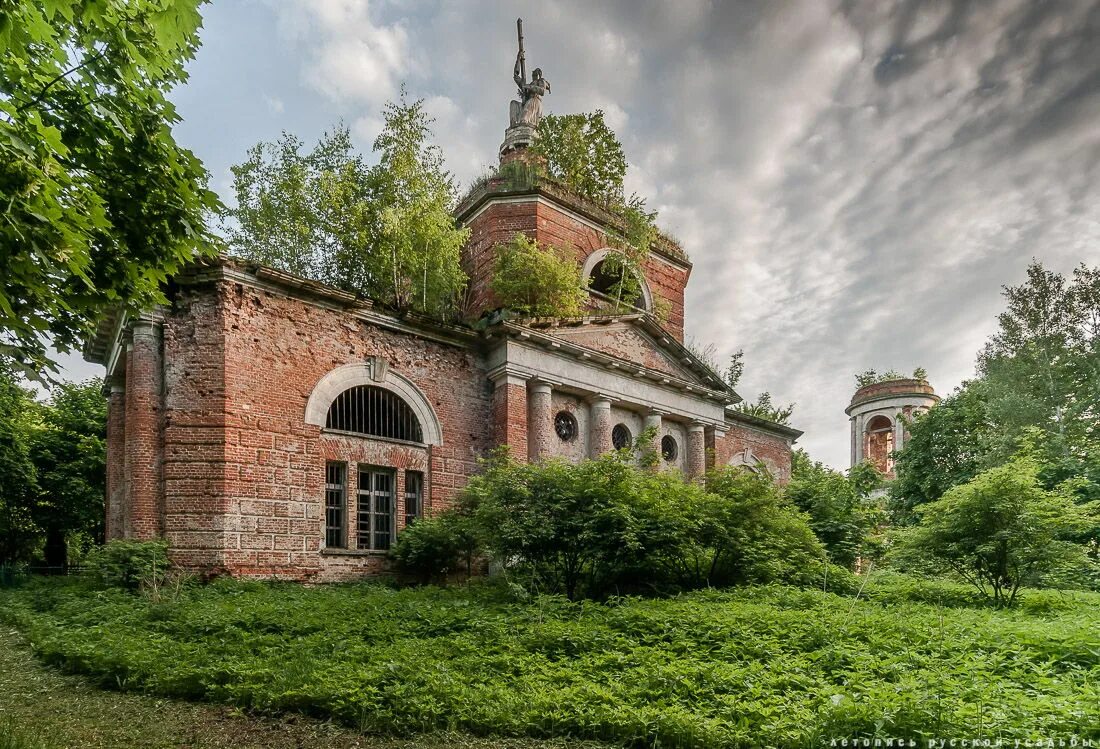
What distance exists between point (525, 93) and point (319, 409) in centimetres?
1512

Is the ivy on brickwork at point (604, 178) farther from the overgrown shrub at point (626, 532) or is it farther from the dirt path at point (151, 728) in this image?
the dirt path at point (151, 728)

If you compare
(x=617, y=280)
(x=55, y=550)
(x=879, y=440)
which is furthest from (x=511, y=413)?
(x=879, y=440)

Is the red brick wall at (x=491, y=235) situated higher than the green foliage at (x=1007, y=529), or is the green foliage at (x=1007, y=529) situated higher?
the red brick wall at (x=491, y=235)

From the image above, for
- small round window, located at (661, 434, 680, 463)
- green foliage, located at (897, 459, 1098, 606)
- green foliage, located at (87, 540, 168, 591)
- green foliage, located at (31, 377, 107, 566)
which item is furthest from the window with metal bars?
green foliage, located at (31, 377, 107, 566)

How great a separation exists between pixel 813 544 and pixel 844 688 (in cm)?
846

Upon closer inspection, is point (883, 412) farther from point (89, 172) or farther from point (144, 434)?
point (89, 172)

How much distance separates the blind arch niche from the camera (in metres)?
13.4

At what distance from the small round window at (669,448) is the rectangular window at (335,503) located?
961 cm

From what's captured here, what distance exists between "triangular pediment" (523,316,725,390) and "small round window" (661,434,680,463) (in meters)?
1.81

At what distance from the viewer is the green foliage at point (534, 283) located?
1775 cm

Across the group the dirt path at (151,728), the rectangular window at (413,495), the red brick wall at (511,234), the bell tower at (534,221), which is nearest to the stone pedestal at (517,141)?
the bell tower at (534,221)

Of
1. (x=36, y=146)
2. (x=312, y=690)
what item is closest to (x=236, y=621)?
(x=312, y=690)

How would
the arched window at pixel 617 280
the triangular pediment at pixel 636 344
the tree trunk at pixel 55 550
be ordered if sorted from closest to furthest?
the triangular pediment at pixel 636 344 < the arched window at pixel 617 280 < the tree trunk at pixel 55 550

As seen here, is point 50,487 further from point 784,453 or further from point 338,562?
point 784,453
